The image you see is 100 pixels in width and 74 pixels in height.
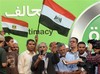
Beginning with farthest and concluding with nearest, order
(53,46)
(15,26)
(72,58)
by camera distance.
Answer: (15,26), (53,46), (72,58)

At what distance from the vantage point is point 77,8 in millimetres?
10977

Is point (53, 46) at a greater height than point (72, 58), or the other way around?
point (53, 46)

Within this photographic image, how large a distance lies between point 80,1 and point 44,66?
1.82 meters

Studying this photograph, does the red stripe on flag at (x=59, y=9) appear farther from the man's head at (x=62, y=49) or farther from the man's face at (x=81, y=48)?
the man's head at (x=62, y=49)

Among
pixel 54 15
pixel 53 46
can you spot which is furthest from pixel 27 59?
pixel 54 15

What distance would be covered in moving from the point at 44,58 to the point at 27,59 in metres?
0.34

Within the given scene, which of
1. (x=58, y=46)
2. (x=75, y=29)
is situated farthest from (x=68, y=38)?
(x=58, y=46)

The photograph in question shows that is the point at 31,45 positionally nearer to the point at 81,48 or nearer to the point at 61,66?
the point at 61,66

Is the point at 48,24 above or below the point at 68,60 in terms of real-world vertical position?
above

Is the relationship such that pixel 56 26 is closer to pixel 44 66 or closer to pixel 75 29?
pixel 75 29

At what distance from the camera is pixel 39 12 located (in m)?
10.8

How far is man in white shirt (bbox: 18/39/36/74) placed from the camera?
9953mm

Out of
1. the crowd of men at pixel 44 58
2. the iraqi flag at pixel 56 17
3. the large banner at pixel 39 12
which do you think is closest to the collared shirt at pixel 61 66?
the crowd of men at pixel 44 58

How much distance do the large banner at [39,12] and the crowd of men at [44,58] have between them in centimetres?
70
